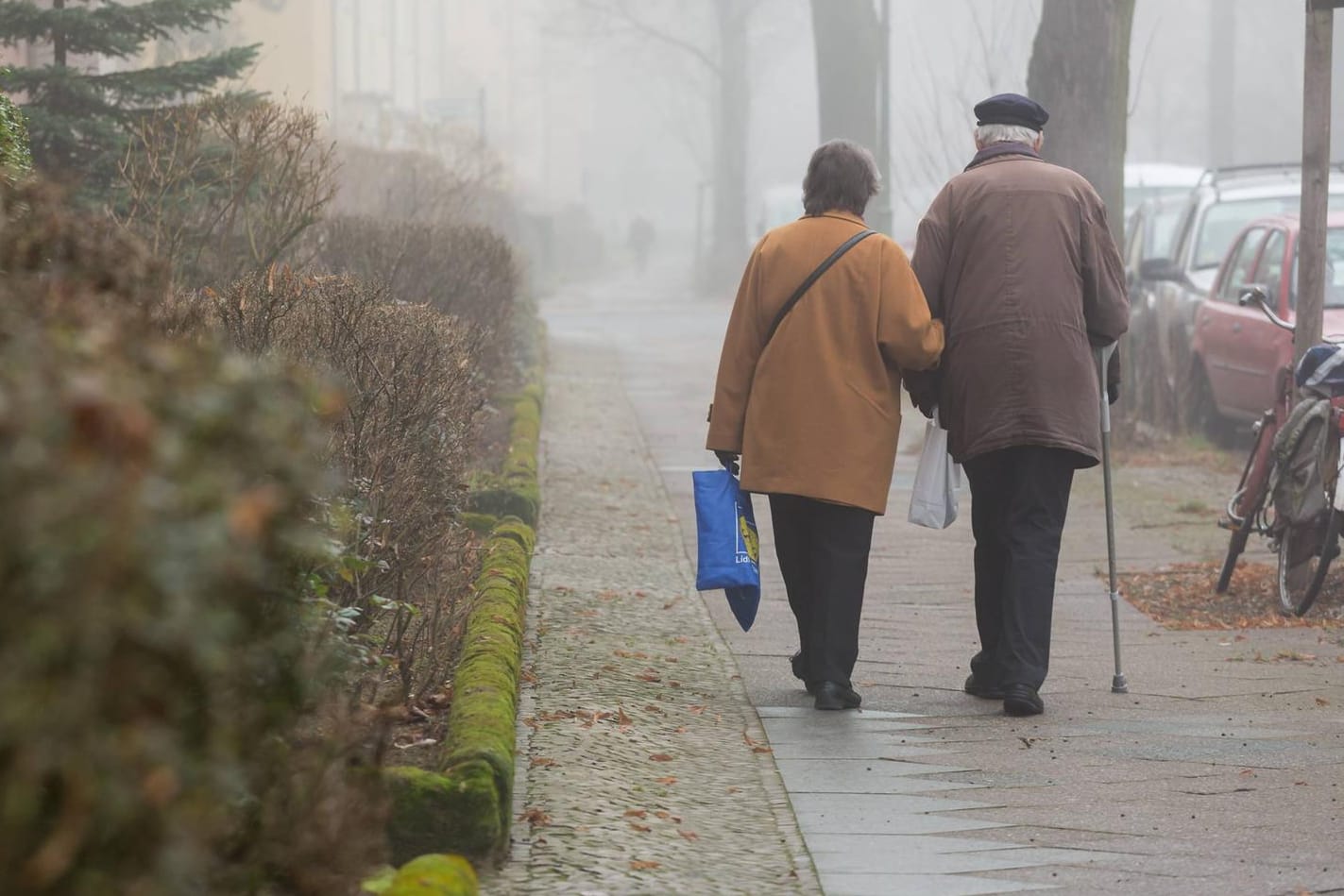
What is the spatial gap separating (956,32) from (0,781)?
238ft

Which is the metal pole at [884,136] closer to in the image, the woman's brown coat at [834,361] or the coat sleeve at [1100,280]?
the coat sleeve at [1100,280]

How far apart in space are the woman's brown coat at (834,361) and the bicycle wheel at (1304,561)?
219 centimetres

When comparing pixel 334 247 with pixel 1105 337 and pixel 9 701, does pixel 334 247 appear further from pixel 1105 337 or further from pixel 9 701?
pixel 9 701

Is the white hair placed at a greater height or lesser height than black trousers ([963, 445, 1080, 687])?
greater

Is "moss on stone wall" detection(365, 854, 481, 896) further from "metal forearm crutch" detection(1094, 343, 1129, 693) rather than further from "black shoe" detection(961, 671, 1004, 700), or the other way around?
"metal forearm crutch" detection(1094, 343, 1129, 693)

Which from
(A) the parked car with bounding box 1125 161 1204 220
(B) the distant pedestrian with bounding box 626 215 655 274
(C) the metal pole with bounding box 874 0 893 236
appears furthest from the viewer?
(B) the distant pedestrian with bounding box 626 215 655 274

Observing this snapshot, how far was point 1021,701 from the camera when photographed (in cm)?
584

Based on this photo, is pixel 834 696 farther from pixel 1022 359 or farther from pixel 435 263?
pixel 435 263

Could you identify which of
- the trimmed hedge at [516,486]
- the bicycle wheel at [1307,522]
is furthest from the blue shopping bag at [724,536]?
the bicycle wheel at [1307,522]

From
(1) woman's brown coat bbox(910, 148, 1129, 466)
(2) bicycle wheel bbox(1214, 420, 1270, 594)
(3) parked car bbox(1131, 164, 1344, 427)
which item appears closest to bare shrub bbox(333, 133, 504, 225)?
(3) parked car bbox(1131, 164, 1344, 427)

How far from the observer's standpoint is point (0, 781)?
1860mm

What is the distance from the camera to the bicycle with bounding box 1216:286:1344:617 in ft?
24.1

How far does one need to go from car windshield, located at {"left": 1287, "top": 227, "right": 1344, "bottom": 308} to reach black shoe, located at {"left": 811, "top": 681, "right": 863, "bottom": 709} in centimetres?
588

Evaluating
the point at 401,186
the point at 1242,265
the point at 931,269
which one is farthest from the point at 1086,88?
the point at 401,186
